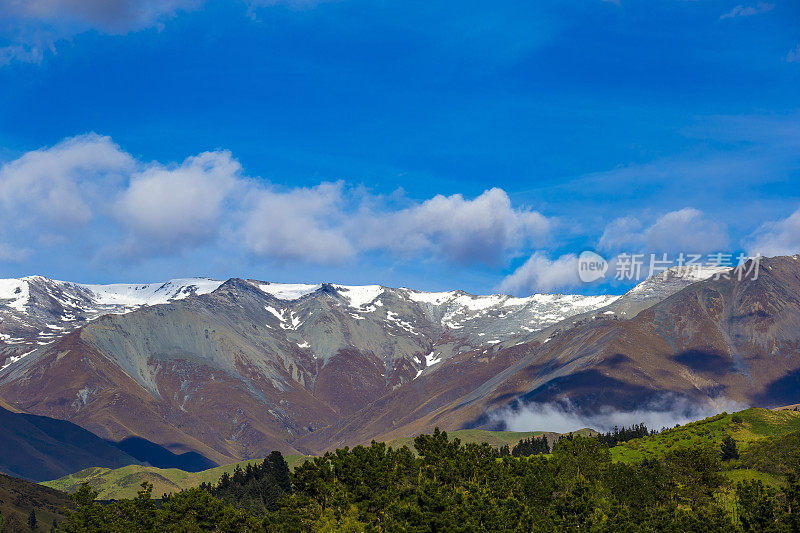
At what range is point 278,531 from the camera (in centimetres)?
11000

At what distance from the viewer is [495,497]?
115 metres

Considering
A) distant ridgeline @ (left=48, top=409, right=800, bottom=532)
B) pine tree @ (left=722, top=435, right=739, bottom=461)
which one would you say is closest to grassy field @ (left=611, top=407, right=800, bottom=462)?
pine tree @ (left=722, top=435, right=739, bottom=461)

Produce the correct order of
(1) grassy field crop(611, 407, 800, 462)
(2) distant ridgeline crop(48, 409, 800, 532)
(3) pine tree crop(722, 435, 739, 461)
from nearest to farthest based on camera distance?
1. (2) distant ridgeline crop(48, 409, 800, 532)
2. (3) pine tree crop(722, 435, 739, 461)
3. (1) grassy field crop(611, 407, 800, 462)

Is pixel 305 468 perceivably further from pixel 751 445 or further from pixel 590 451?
pixel 751 445

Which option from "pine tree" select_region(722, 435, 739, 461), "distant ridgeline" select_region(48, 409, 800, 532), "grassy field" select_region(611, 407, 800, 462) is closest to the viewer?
"distant ridgeline" select_region(48, 409, 800, 532)

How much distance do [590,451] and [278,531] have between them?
2251 inches

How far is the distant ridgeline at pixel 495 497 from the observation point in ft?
321

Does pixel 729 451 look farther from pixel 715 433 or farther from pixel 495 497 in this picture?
pixel 495 497

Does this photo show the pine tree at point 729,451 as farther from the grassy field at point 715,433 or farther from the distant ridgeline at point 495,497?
the grassy field at point 715,433

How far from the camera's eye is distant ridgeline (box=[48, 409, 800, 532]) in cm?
9788

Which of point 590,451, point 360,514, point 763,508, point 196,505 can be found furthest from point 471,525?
point 590,451

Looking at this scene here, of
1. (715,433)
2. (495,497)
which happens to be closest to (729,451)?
(715,433)

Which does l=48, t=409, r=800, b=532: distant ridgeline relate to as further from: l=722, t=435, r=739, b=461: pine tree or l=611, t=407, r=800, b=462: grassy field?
l=611, t=407, r=800, b=462: grassy field

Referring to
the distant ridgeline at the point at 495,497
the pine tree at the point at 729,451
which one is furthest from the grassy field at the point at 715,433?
the distant ridgeline at the point at 495,497
